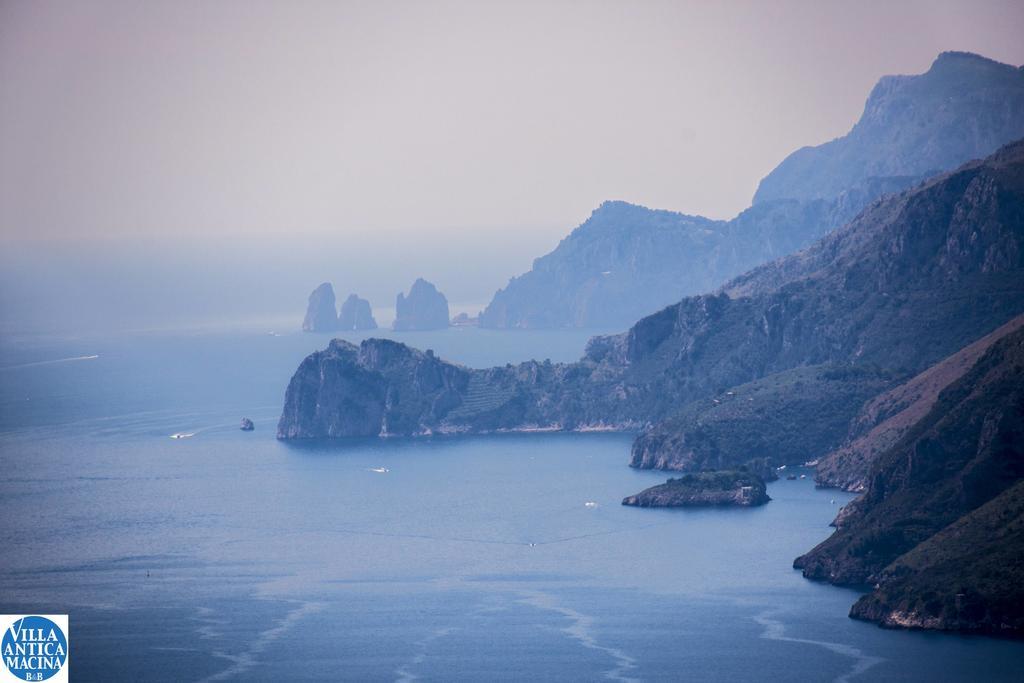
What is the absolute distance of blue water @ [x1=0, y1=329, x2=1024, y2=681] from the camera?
13062cm

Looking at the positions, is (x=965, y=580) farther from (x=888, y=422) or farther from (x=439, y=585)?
(x=888, y=422)

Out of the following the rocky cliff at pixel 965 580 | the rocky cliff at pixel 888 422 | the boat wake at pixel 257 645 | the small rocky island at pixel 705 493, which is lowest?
the boat wake at pixel 257 645

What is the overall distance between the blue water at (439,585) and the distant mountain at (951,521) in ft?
8.23

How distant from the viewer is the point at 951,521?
14900 cm

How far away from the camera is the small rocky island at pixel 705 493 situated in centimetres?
18175

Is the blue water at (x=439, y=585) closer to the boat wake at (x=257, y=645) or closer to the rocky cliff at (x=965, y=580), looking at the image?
the boat wake at (x=257, y=645)

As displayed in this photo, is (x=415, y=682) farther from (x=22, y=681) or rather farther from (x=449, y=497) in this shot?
(x=449, y=497)

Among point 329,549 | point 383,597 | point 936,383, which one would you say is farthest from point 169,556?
point 936,383

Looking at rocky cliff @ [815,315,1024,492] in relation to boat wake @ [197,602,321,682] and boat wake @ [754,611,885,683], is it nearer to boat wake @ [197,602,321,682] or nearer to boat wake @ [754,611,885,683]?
boat wake @ [754,611,885,683]
